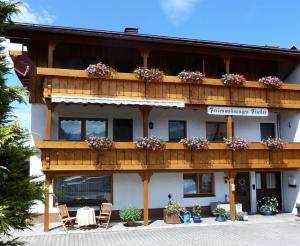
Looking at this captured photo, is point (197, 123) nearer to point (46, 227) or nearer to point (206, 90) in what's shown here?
point (206, 90)

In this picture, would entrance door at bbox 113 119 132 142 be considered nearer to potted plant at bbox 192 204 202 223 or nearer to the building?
the building

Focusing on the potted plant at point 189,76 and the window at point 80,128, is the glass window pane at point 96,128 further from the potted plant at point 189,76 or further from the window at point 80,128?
the potted plant at point 189,76

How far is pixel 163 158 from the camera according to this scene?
58.2 ft

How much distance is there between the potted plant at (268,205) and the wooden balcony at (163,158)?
2548 millimetres

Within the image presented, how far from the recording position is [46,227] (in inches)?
645

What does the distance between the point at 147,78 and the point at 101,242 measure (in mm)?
7465

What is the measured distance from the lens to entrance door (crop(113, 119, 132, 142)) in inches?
778

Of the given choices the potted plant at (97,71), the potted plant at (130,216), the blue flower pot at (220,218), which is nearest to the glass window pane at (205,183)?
the blue flower pot at (220,218)

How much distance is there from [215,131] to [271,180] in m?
4.50

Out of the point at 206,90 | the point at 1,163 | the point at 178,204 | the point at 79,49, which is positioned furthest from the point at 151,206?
the point at 1,163

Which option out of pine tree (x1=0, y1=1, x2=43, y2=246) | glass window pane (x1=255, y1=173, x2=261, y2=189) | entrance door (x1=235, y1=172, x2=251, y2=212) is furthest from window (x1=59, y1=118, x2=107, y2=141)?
pine tree (x1=0, y1=1, x2=43, y2=246)

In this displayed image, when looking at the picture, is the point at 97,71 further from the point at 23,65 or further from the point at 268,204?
the point at 268,204

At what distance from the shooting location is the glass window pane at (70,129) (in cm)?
1903

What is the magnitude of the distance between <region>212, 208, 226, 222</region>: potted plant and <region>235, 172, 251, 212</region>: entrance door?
2.67m
